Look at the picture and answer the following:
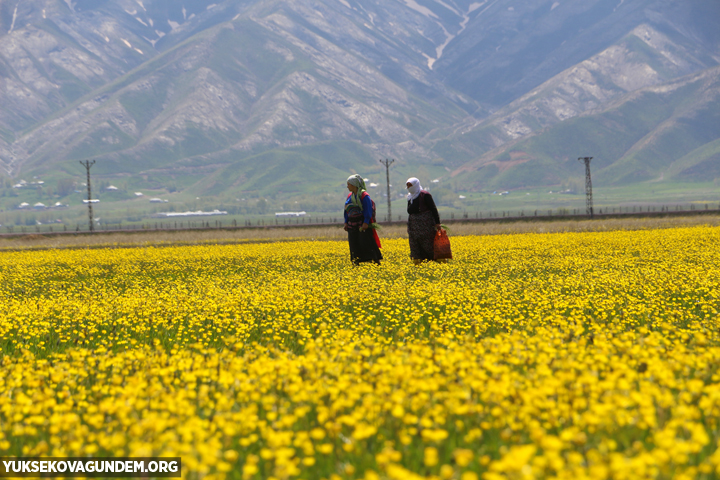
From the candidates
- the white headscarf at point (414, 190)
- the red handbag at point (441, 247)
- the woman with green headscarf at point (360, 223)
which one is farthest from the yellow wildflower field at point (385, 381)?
the white headscarf at point (414, 190)

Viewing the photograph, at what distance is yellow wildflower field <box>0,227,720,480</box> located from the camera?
171 inches

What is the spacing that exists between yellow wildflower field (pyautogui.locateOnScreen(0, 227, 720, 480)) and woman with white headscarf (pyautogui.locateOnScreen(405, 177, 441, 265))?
5137 mm

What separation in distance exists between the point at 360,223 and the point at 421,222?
197cm

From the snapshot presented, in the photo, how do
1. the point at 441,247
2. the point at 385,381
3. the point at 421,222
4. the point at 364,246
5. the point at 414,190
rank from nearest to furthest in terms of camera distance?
1. the point at 385,381
2. the point at 414,190
3. the point at 421,222
4. the point at 441,247
5. the point at 364,246

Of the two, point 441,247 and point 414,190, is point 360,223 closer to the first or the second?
point 414,190

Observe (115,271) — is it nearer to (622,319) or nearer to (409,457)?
(622,319)

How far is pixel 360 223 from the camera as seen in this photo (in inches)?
759

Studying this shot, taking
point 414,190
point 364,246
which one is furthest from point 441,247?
point 364,246

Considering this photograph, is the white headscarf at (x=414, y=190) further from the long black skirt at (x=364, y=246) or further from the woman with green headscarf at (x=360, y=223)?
the long black skirt at (x=364, y=246)

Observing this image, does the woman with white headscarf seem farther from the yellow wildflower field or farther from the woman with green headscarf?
the yellow wildflower field

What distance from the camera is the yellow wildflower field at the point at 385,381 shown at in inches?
171

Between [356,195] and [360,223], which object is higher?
[356,195]

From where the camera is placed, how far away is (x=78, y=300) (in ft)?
45.6

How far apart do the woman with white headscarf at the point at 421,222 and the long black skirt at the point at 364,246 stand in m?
1.25
